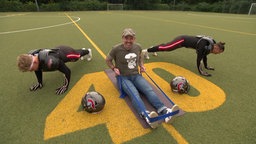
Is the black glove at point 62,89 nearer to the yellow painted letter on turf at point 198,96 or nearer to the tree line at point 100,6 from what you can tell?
the yellow painted letter on turf at point 198,96

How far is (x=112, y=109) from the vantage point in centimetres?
342

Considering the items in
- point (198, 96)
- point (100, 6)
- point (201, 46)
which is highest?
point (100, 6)

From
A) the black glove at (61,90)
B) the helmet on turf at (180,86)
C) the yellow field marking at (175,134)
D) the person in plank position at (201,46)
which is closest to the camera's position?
the yellow field marking at (175,134)

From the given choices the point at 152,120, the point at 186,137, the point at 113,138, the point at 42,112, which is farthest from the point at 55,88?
the point at 186,137

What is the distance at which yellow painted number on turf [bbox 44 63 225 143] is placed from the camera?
113 inches

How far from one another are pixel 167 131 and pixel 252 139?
1245 millimetres

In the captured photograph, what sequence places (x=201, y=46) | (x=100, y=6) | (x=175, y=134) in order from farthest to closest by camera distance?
(x=100, y=6)
(x=201, y=46)
(x=175, y=134)

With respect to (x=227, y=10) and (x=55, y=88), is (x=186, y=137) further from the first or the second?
(x=227, y=10)

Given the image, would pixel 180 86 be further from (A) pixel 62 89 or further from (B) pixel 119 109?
(A) pixel 62 89

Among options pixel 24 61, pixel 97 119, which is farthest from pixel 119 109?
pixel 24 61

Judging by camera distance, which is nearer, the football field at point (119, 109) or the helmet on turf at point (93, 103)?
the football field at point (119, 109)

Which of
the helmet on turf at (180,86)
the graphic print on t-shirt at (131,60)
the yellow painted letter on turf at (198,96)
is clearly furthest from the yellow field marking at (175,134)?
the graphic print on t-shirt at (131,60)

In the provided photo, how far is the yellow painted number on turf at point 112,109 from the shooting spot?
288 cm

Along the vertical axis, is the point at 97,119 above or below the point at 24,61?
below
